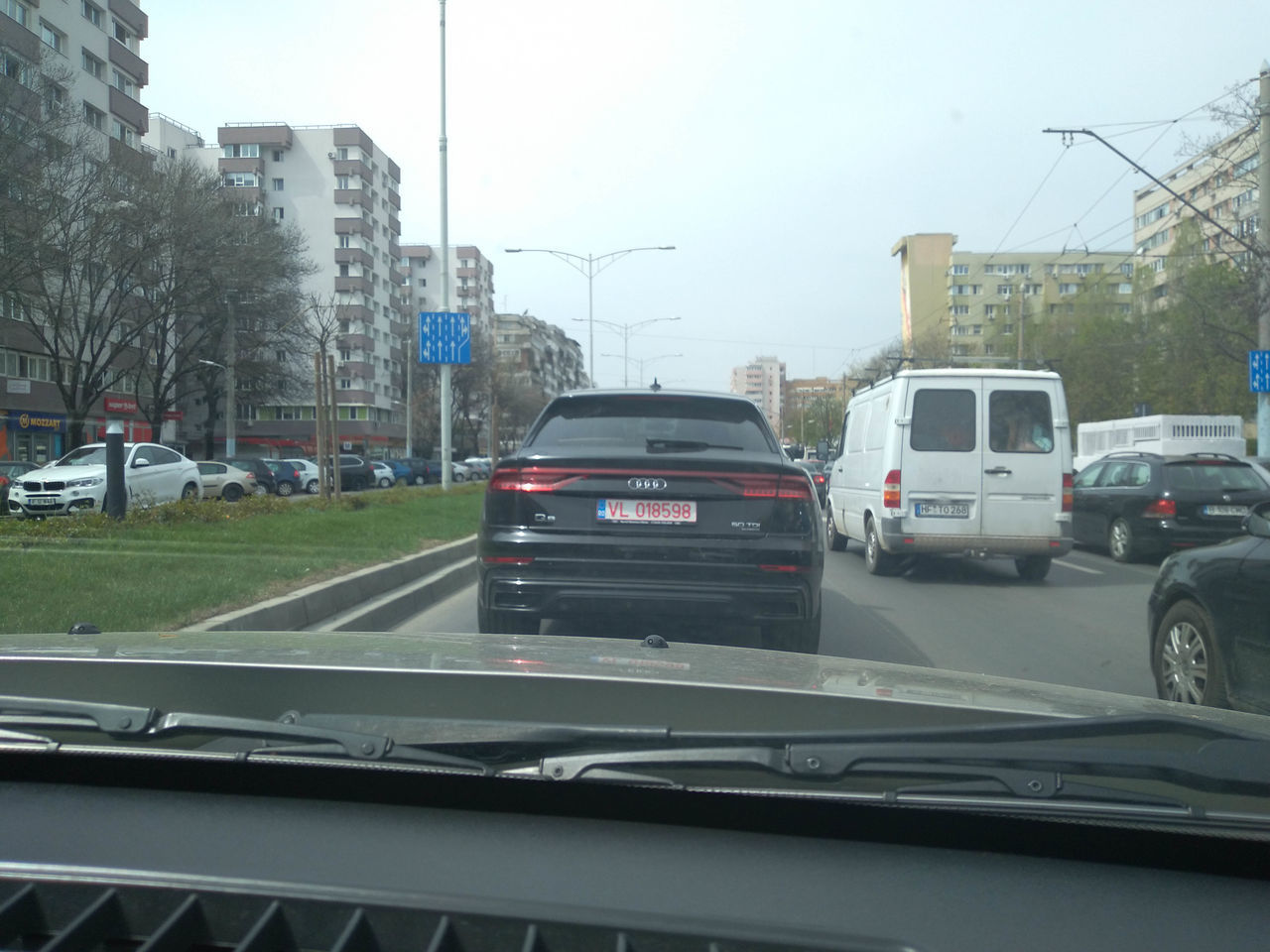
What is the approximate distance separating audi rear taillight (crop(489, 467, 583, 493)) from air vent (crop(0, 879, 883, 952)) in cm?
408

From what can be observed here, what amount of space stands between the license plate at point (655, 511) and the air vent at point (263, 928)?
4022 millimetres

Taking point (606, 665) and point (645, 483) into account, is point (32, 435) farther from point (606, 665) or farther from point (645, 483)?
point (606, 665)

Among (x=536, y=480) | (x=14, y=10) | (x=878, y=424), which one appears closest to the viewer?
(x=536, y=480)

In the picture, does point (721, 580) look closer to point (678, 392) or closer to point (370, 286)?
point (678, 392)

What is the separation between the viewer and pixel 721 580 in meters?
5.51

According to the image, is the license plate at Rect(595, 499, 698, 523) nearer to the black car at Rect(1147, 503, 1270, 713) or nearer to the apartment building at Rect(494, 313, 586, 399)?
the black car at Rect(1147, 503, 1270, 713)

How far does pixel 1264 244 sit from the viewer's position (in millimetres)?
22000

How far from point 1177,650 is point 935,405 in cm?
644

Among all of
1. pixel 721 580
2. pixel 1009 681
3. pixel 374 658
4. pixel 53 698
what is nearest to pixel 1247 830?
pixel 1009 681

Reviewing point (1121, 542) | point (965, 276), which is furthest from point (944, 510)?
point (965, 276)

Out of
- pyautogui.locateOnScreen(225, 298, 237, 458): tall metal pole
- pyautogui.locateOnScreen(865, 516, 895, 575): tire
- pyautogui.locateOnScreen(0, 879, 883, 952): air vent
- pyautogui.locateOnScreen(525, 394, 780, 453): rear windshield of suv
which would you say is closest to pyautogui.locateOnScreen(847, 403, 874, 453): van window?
pyautogui.locateOnScreen(865, 516, 895, 575): tire

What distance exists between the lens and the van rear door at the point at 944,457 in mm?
11656

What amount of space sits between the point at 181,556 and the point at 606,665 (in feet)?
26.9

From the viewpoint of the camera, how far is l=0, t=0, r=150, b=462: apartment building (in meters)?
40.7
